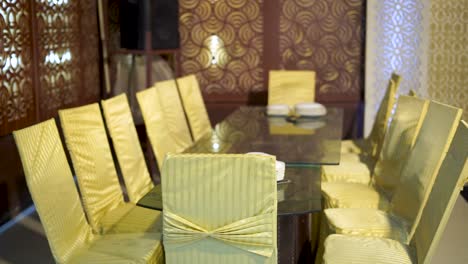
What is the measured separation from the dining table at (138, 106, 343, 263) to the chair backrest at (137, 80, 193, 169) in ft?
1.02

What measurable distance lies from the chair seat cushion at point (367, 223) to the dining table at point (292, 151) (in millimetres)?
147

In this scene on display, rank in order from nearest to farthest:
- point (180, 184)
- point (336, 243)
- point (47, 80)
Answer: point (180, 184), point (336, 243), point (47, 80)

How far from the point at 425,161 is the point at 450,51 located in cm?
387

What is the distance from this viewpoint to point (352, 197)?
4074 mm

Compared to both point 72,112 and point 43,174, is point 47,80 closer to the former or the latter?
point 72,112

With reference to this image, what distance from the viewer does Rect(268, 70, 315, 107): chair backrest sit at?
6.50m

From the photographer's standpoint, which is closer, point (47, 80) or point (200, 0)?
point (47, 80)

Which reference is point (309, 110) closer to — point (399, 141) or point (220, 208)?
point (399, 141)

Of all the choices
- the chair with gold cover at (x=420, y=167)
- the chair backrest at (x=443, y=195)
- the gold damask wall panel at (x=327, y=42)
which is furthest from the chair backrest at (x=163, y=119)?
the gold damask wall panel at (x=327, y=42)

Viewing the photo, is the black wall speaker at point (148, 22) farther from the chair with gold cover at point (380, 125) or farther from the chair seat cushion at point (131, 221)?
the chair seat cushion at point (131, 221)

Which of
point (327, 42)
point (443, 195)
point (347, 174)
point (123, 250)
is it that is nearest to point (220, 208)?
point (123, 250)

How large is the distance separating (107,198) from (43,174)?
2.84 feet

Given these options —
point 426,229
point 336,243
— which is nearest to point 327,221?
point 336,243

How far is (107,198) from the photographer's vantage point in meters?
3.66
